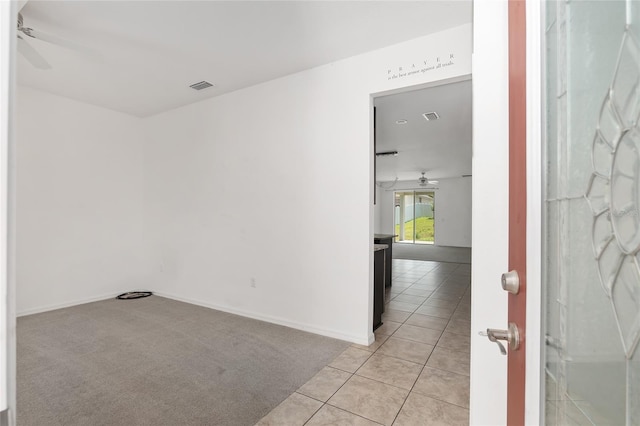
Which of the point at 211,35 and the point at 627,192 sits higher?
the point at 211,35

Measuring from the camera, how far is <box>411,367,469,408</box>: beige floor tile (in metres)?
2.00

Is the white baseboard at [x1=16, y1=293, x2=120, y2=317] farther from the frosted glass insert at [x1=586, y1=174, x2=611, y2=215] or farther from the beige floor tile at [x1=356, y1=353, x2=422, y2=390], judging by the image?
the frosted glass insert at [x1=586, y1=174, x2=611, y2=215]

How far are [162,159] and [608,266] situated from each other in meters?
5.21

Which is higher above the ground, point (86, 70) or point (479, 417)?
point (86, 70)

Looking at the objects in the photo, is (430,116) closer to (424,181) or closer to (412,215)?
(424,181)

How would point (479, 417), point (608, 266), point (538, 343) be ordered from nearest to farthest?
point (608, 266), point (538, 343), point (479, 417)

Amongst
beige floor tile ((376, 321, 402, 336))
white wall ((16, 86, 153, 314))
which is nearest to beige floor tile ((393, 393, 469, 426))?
beige floor tile ((376, 321, 402, 336))

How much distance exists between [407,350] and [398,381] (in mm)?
561

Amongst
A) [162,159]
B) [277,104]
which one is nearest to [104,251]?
[162,159]

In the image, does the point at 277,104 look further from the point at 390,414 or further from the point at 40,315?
the point at 40,315

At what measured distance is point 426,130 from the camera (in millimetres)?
5426

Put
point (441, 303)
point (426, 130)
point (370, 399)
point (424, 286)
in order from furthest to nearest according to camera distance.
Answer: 1. point (426, 130)
2. point (424, 286)
3. point (441, 303)
4. point (370, 399)

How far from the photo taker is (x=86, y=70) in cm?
328

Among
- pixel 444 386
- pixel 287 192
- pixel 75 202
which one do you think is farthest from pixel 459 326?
pixel 75 202
